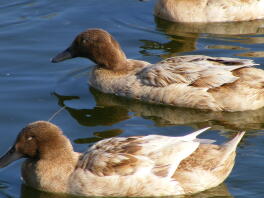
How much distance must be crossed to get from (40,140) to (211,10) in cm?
770

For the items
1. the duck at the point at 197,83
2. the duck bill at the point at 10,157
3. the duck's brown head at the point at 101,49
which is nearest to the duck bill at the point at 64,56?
the duck's brown head at the point at 101,49

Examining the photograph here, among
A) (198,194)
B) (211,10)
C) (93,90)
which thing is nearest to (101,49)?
(93,90)

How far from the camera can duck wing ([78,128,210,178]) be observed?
32.1ft

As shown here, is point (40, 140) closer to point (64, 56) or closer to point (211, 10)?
point (64, 56)

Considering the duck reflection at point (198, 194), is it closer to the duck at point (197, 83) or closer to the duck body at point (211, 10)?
the duck at point (197, 83)

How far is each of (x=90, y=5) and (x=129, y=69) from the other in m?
4.62

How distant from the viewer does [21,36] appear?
16188 millimetres

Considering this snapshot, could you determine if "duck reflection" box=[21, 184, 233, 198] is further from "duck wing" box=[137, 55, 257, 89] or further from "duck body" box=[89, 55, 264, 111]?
"duck wing" box=[137, 55, 257, 89]

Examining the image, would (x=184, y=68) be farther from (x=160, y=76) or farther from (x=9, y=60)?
(x=9, y=60)

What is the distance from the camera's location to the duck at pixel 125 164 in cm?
983

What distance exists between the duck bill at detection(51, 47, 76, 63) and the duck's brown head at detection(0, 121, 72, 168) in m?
4.16

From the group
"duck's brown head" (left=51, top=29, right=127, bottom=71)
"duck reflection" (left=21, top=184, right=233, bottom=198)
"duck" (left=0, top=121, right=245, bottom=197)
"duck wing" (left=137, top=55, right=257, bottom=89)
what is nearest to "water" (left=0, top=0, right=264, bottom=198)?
"duck reflection" (left=21, top=184, right=233, bottom=198)

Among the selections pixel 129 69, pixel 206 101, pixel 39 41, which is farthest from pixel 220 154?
pixel 39 41

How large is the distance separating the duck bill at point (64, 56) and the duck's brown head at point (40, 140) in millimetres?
4159
